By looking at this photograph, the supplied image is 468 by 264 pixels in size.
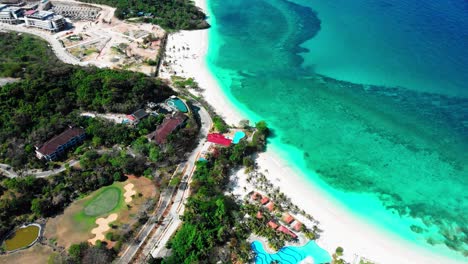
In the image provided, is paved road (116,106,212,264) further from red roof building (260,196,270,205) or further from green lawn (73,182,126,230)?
red roof building (260,196,270,205)

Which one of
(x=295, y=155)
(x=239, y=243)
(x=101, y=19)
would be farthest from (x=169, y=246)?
(x=101, y=19)

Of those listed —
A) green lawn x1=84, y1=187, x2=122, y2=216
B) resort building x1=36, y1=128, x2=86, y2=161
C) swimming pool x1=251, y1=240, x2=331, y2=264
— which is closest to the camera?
swimming pool x1=251, y1=240, x2=331, y2=264

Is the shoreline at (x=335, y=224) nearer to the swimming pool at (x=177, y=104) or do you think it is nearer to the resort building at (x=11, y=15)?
the swimming pool at (x=177, y=104)

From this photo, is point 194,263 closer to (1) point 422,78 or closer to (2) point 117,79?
(2) point 117,79

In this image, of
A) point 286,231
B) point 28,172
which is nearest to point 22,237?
point 28,172

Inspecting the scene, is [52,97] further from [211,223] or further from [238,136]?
[211,223]

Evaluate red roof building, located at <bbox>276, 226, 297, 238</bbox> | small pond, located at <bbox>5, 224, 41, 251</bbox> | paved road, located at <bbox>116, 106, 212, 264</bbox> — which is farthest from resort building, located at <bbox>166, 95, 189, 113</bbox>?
small pond, located at <bbox>5, 224, 41, 251</bbox>

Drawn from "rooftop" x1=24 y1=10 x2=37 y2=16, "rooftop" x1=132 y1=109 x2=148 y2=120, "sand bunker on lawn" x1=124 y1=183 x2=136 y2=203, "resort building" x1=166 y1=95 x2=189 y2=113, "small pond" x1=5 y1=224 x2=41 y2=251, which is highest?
"rooftop" x1=24 y1=10 x2=37 y2=16
